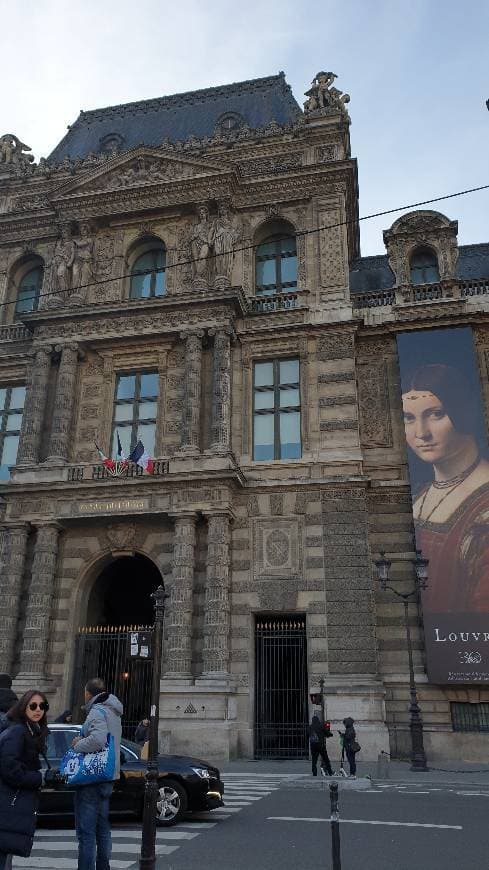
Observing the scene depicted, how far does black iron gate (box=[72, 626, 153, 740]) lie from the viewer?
71.8 ft

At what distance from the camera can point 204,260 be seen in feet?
83.9

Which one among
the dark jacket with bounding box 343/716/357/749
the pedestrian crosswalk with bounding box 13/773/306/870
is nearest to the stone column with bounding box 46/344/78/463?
the dark jacket with bounding box 343/716/357/749

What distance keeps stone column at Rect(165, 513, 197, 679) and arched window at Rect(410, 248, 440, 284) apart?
1220 centimetres

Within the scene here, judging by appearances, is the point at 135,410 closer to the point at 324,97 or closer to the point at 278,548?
the point at 278,548

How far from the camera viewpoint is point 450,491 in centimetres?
2139

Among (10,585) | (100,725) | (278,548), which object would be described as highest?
(278,548)

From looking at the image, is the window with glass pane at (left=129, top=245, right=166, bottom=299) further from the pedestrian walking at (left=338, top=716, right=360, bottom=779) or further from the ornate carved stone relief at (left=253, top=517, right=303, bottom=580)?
the pedestrian walking at (left=338, top=716, right=360, bottom=779)

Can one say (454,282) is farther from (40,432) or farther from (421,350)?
(40,432)

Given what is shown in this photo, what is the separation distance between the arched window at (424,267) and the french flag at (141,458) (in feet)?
37.7

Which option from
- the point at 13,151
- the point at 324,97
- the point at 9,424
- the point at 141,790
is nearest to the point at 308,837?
the point at 141,790

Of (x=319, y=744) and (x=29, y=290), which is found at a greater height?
(x=29, y=290)

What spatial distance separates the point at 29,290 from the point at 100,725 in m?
24.7

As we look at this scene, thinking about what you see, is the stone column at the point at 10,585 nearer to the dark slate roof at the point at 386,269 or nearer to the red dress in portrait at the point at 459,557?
the red dress in portrait at the point at 459,557

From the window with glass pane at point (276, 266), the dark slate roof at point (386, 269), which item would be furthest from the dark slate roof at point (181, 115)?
the dark slate roof at point (386, 269)
